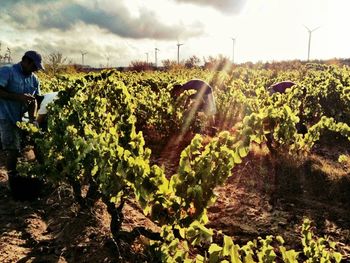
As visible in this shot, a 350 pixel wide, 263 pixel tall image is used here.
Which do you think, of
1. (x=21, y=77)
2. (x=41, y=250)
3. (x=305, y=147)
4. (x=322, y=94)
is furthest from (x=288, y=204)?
(x=322, y=94)

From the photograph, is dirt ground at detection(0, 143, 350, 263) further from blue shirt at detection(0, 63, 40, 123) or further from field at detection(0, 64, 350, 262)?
blue shirt at detection(0, 63, 40, 123)

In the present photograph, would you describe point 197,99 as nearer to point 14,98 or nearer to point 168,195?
point 14,98

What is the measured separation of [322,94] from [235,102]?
2.05m

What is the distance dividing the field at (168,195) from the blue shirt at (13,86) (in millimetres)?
393

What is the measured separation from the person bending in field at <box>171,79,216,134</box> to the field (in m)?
1.26

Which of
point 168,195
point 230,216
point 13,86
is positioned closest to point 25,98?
point 13,86

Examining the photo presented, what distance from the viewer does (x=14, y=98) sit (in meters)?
5.42

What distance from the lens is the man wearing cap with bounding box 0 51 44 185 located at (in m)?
5.43

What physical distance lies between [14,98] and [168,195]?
8.79 ft

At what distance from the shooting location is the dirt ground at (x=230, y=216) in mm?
4418

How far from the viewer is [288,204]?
5.73 m

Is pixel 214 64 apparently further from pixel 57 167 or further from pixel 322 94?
pixel 57 167

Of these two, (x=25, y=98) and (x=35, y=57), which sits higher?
(x=35, y=57)

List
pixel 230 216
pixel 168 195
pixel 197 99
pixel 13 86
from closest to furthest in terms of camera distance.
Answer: pixel 168 195 → pixel 230 216 → pixel 13 86 → pixel 197 99
